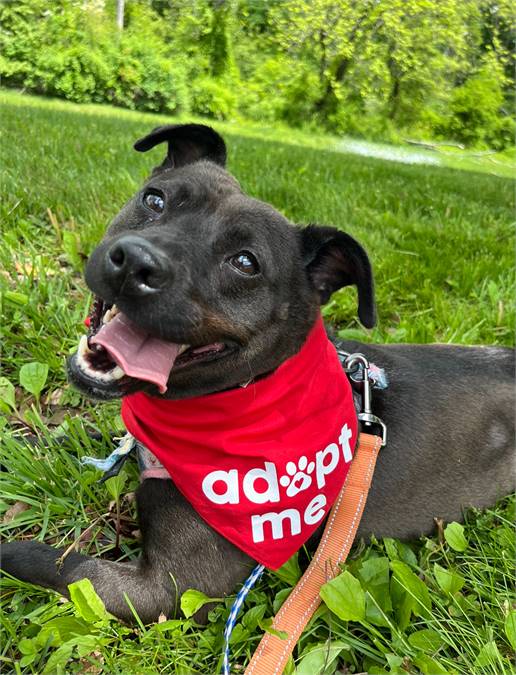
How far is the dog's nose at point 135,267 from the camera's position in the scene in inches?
75.6

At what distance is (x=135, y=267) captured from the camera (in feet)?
6.30

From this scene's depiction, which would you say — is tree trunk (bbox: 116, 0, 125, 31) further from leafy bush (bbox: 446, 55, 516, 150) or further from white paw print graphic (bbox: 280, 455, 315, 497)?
white paw print graphic (bbox: 280, 455, 315, 497)

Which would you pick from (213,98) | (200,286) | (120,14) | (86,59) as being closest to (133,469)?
(200,286)

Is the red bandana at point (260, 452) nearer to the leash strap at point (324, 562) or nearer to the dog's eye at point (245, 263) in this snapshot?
the leash strap at point (324, 562)

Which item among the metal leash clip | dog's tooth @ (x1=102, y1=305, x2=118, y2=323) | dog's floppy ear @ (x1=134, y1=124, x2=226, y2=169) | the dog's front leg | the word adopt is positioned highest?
dog's floppy ear @ (x1=134, y1=124, x2=226, y2=169)

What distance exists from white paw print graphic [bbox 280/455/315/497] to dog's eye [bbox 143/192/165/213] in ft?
4.17

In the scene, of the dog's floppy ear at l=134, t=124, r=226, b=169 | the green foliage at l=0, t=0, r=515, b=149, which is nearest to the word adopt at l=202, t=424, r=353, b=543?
the dog's floppy ear at l=134, t=124, r=226, b=169

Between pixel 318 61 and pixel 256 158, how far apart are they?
63.6 feet

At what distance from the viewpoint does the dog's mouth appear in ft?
6.86

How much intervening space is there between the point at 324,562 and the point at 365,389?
84 centimetres

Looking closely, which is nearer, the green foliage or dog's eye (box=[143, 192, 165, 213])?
dog's eye (box=[143, 192, 165, 213])

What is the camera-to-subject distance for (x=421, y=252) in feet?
18.5

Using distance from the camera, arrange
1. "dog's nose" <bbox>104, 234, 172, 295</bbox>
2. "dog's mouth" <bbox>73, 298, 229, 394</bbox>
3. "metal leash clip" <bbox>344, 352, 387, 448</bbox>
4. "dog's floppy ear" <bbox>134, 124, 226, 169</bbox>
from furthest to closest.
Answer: "dog's floppy ear" <bbox>134, 124, 226, 169</bbox>, "metal leash clip" <bbox>344, 352, 387, 448</bbox>, "dog's mouth" <bbox>73, 298, 229, 394</bbox>, "dog's nose" <bbox>104, 234, 172, 295</bbox>

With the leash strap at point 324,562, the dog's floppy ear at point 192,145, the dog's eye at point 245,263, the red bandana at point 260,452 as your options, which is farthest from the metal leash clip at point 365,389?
the dog's floppy ear at point 192,145
